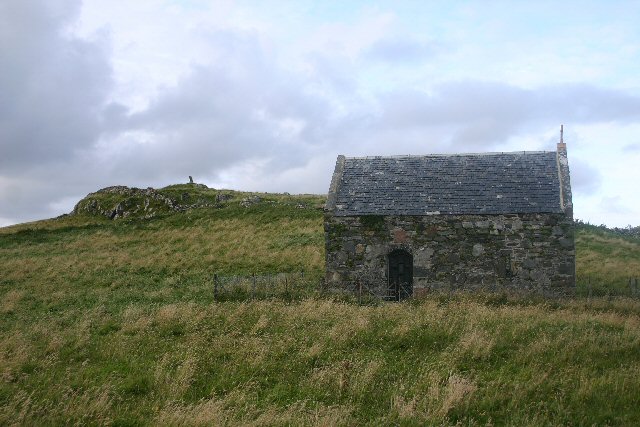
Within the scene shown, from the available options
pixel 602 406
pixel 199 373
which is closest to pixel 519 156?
pixel 602 406

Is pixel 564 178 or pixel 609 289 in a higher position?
pixel 564 178

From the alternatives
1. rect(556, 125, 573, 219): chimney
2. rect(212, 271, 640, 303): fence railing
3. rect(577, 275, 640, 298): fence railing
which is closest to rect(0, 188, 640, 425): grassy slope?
rect(212, 271, 640, 303): fence railing

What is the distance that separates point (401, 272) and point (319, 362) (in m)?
11.1

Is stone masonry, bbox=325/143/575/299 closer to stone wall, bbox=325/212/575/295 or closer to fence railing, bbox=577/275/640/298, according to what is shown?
stone wall, bbox=325/212/575/295

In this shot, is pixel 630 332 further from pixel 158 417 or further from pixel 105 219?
pixel 105 219

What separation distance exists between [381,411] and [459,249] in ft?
41.5

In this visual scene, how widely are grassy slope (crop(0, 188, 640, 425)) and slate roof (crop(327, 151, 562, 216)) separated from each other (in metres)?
4.25

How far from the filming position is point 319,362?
10094 mm

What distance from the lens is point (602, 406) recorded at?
8.20 m

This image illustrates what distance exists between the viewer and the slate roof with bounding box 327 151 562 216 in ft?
66.3

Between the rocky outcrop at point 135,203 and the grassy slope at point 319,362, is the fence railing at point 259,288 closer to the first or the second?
the grassy slope at point 319,362

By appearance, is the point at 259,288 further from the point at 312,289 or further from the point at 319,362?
the point at 319,362

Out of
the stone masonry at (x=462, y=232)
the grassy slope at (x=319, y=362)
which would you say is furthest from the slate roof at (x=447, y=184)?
the grassy slope at (x=319, y=362)

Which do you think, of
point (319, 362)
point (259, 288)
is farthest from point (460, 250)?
point (319, 362)
